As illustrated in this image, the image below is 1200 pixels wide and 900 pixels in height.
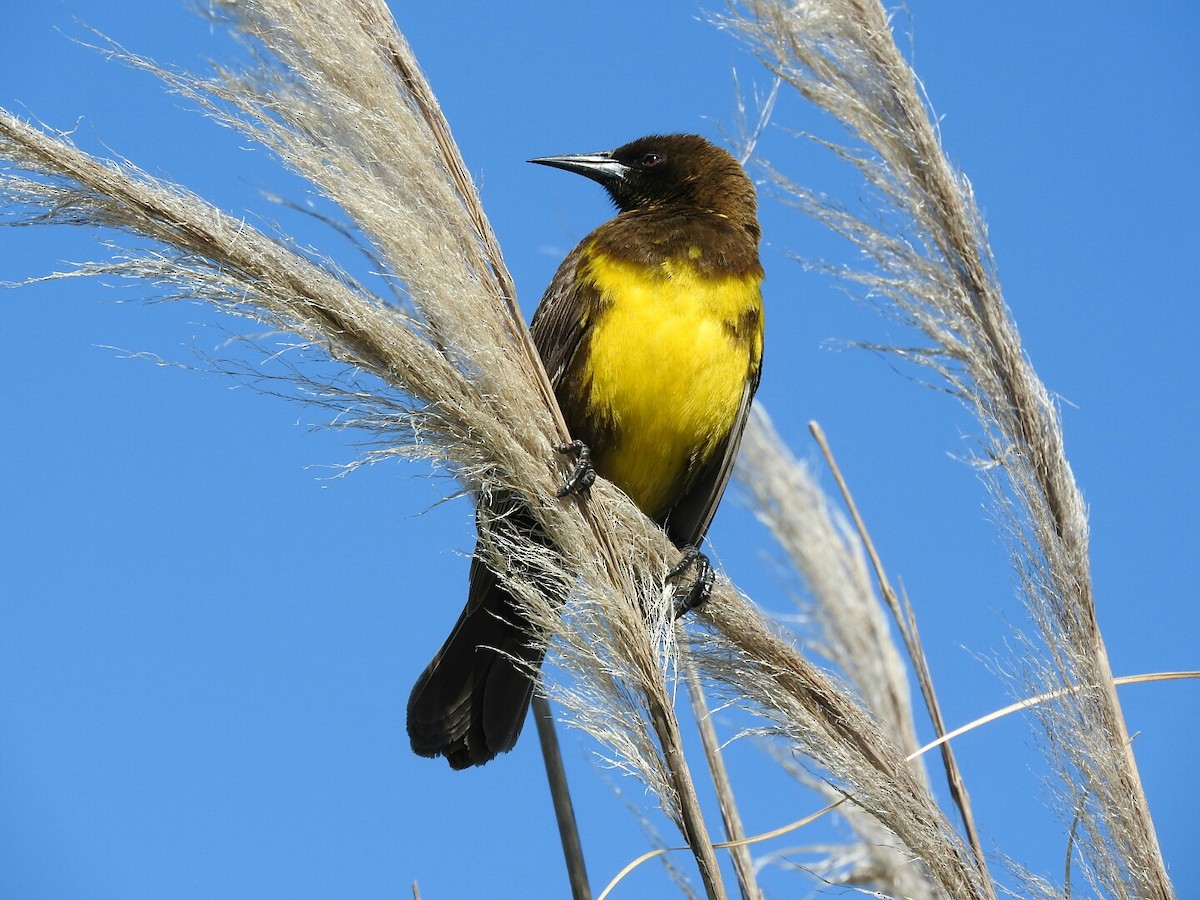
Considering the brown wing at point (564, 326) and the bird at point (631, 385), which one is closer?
the bird at point (631, 385)

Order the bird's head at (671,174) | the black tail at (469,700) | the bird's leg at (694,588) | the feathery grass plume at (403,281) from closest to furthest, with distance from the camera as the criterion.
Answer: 1. the feathery grass plume at (403,281)
2. the bird's leg at (694,588)
3. the black tail at (469,700)
4. the bird's head at (671,174)

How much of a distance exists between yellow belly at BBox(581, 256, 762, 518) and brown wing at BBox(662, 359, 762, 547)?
101 millimetres

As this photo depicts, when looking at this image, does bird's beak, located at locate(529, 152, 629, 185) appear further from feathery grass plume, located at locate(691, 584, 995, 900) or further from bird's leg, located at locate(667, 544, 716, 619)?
feathery grass plume, located at locate(691, 584, 995, 900)

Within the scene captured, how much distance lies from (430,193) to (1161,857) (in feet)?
5.35

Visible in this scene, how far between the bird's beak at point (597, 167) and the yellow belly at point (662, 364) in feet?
2.66

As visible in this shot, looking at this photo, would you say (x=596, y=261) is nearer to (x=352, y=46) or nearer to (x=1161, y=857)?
(x=352, y=46)

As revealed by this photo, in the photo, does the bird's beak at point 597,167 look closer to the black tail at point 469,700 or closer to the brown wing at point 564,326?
the brown wing at point 564,326

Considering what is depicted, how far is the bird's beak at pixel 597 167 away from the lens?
13.6 feet

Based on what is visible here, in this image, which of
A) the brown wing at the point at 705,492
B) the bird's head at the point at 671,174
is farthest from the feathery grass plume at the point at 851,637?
the bird's head at the point at 671,174


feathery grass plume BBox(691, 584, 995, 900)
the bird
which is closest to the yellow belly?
the bird

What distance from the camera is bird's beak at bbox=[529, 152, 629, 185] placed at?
4141 mm

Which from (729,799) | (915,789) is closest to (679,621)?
(915,789)

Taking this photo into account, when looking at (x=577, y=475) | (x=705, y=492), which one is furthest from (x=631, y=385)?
(x=577, y=475)

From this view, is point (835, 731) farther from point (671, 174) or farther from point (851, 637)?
point (671, 174)
